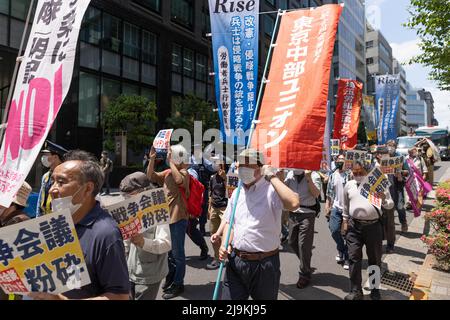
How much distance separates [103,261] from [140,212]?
1.01 metres

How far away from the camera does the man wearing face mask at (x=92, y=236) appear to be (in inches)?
70.7

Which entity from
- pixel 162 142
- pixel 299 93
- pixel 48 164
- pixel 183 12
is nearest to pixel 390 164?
pixel 299 93

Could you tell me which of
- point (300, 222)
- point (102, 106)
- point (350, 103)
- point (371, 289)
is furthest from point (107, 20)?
point (371, 289)

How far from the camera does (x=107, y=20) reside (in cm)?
1928

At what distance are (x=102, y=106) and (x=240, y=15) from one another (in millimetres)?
16216

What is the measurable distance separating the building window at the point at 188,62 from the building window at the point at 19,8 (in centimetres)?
1136

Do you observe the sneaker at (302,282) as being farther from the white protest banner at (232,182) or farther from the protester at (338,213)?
the white protest banner at (232,182)

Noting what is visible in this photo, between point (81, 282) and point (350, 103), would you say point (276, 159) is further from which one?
point (350, 103)

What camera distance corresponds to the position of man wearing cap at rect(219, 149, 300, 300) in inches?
116

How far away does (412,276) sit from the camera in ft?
17.0

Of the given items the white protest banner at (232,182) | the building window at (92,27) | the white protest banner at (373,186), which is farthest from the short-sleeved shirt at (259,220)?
the building window at (92,27)

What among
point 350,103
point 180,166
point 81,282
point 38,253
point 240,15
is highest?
point 240,15

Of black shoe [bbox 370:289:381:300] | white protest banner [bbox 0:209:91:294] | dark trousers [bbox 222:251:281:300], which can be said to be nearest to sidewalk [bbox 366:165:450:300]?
black shoe [bbox 370:289:381:300]

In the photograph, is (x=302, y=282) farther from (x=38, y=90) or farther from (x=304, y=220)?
(x=38, y=90)
